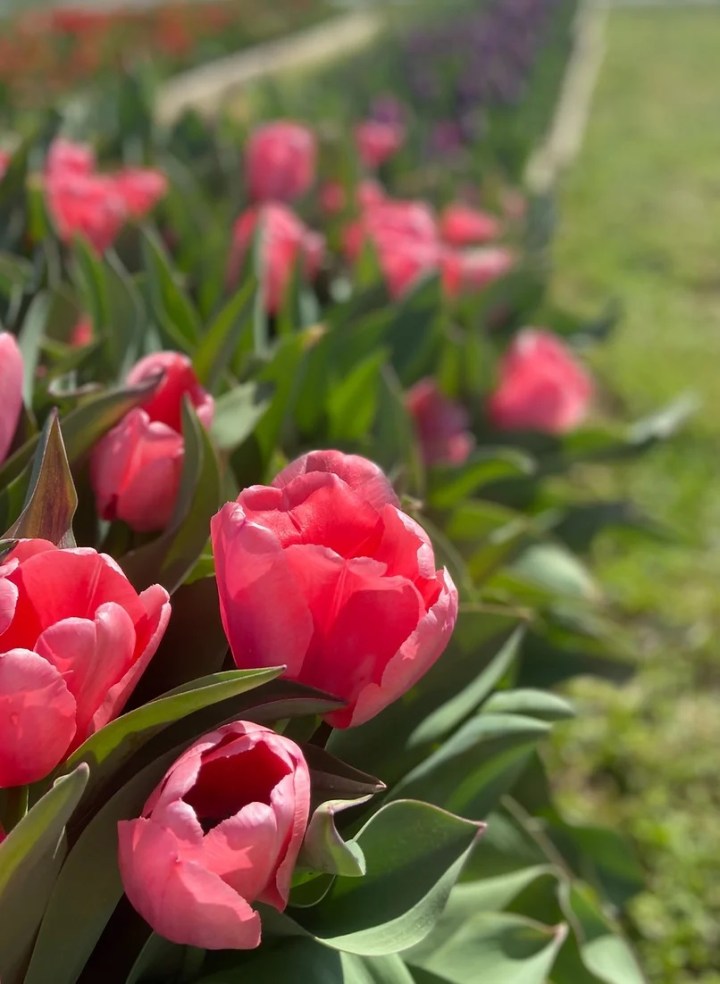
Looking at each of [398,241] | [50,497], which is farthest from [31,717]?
[398,241]

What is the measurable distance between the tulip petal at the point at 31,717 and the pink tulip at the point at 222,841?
0.17 feet

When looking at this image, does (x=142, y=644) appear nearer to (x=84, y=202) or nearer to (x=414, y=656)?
(x=414, y=656)

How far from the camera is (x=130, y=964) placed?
0.65 m

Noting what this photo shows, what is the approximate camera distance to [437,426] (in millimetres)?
1489

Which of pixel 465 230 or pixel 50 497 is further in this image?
pixel 465 230

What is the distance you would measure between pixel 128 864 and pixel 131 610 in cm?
13

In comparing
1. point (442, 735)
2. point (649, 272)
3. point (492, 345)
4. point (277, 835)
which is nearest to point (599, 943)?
point (442, 735)

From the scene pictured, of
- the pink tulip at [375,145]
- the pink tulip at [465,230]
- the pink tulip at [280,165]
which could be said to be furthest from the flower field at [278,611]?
the pink tulip at [375,145]

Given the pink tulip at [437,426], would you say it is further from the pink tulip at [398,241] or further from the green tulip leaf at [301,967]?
the green tulip leaf at [301,967]

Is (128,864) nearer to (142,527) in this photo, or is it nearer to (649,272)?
(142,527)

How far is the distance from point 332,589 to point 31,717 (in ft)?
0.53

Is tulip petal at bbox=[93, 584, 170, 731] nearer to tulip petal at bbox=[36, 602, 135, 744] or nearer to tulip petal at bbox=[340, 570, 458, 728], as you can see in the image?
tulip petal at bbox=[36, 602, 135, 744]

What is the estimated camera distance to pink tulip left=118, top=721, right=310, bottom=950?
0.52 metres

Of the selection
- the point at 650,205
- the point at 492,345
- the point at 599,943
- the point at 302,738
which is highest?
the point at 302,738
